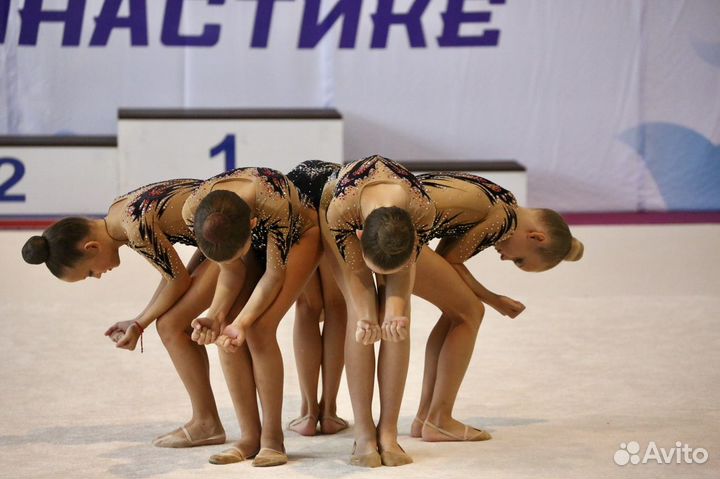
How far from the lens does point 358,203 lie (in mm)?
3191

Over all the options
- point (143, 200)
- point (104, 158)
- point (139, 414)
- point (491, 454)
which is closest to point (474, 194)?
point (491, 454)

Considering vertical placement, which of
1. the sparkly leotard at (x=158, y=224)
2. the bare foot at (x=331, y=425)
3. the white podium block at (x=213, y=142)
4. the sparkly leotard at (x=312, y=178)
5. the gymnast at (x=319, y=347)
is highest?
the white podium block at (x=213, y=142)

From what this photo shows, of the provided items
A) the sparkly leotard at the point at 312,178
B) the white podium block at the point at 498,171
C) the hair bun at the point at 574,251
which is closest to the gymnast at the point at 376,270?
the sparkly leotard at the point at 312,178

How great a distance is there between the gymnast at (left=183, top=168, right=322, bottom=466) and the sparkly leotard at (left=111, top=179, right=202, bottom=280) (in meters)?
0.13

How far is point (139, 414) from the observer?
13.1 ft

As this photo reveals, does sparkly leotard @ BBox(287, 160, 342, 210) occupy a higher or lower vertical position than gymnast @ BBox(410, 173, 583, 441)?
higher

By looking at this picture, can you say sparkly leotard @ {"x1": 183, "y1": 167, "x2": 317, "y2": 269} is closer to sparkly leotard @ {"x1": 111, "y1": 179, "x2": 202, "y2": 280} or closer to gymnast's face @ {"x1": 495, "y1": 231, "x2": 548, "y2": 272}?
sparkly leotard @ {"x1": 111, "y1": 179, "x2": 202, "y2": 280}

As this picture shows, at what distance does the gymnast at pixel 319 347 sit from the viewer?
381cm

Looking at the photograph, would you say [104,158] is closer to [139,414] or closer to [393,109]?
[393,109]

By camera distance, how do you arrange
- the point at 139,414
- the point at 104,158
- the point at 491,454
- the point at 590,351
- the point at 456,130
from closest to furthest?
the point at 491,454
the point at 139,414
the point at 590,351
the point at 104,158
the point at 456,130

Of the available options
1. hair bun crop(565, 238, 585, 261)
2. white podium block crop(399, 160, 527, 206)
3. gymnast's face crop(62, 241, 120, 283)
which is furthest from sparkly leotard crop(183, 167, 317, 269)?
white podium block crop(399, 160, 527, 206)

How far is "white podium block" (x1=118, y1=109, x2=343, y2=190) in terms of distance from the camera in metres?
7.98

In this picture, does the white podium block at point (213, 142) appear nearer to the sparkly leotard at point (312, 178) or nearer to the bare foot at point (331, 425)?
the sparkly leotard at point (312, 178)

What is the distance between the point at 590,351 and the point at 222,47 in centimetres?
463
